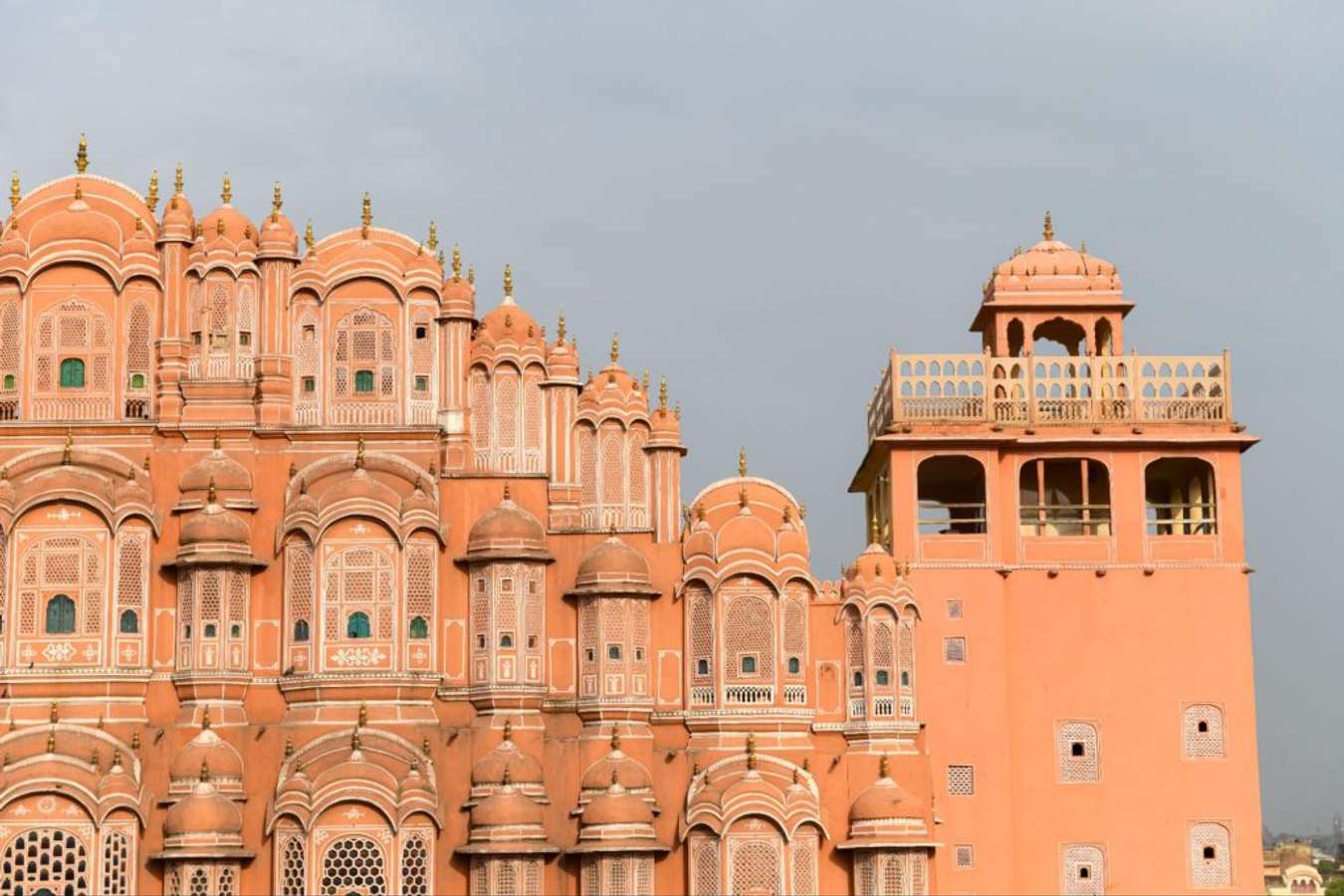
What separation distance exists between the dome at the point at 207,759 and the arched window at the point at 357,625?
2.61 meters

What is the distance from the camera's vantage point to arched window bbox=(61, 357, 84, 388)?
3994 centimetres

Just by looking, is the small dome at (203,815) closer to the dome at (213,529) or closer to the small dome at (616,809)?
the dome at (213,529)

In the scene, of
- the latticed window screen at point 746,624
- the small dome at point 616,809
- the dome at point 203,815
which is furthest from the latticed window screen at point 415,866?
the latticed window screen at point 746,624

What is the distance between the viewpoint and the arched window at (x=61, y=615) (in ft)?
126

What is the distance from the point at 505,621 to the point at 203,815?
18.4ft

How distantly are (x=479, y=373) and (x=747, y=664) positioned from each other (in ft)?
21.6

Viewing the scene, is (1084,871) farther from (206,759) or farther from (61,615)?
(61,615)

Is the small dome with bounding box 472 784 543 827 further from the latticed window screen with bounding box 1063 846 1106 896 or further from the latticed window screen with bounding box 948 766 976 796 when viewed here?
the latticed window screen with bounding box 1063 846 1106 896

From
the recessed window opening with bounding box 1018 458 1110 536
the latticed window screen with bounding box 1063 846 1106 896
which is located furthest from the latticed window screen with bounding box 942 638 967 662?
the latticed window screen with bounding box 1063 846 1106 896

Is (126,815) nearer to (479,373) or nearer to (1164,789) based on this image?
(479,373)

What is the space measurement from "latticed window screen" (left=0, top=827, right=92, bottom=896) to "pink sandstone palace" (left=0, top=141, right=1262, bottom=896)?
0.15 feet

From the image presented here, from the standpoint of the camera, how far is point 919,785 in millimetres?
38500

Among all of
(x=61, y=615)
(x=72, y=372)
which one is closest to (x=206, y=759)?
(x=61, y=615)

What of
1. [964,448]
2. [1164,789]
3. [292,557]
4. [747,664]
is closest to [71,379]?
[292,557]
